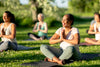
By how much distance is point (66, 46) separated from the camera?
587 centimetres

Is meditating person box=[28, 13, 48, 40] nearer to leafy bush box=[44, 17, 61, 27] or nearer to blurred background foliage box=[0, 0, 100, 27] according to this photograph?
blurred background foliage box=[0, 0, 100, 27]

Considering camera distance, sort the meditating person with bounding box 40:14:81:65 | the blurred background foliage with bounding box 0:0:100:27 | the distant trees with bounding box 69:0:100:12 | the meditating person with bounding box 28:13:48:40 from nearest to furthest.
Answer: the meditating person with bounding box 40:14:81:65 < the meditating person with bounding box 28:13:48:40 < the blurred background foliage with bounding box 0:0:100:27 < the distant trees with bounding box 69:0:100:12

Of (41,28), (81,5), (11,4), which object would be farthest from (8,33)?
(81,5)

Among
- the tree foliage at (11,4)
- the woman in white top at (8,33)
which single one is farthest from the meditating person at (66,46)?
the tree foliage at (11,4)

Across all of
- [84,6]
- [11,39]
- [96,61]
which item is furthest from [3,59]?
[84,6]

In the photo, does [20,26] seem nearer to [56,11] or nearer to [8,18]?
[56,11]

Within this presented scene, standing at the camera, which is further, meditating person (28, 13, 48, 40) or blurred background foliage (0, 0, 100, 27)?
blurred background foliage (0, 0, 100, 27)

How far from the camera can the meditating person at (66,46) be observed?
18.5ft

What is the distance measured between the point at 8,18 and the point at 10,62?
6.65 feet

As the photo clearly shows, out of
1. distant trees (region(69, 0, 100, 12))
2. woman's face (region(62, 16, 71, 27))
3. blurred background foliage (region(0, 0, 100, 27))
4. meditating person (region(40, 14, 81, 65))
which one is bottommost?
meditating person (region(40, 14, 81, 65))

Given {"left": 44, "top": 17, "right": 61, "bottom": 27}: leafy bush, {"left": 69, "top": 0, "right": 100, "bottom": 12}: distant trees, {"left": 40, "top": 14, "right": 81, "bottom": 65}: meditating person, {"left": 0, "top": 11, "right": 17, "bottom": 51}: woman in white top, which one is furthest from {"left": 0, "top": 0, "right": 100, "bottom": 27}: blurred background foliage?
{"left": 69, "top": 0, "right": 100, "bottom": 12}: distant trees

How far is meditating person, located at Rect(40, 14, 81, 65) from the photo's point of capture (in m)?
5.63

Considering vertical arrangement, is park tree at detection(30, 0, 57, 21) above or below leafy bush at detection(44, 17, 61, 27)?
above

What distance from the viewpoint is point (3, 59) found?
6551 millimetres
